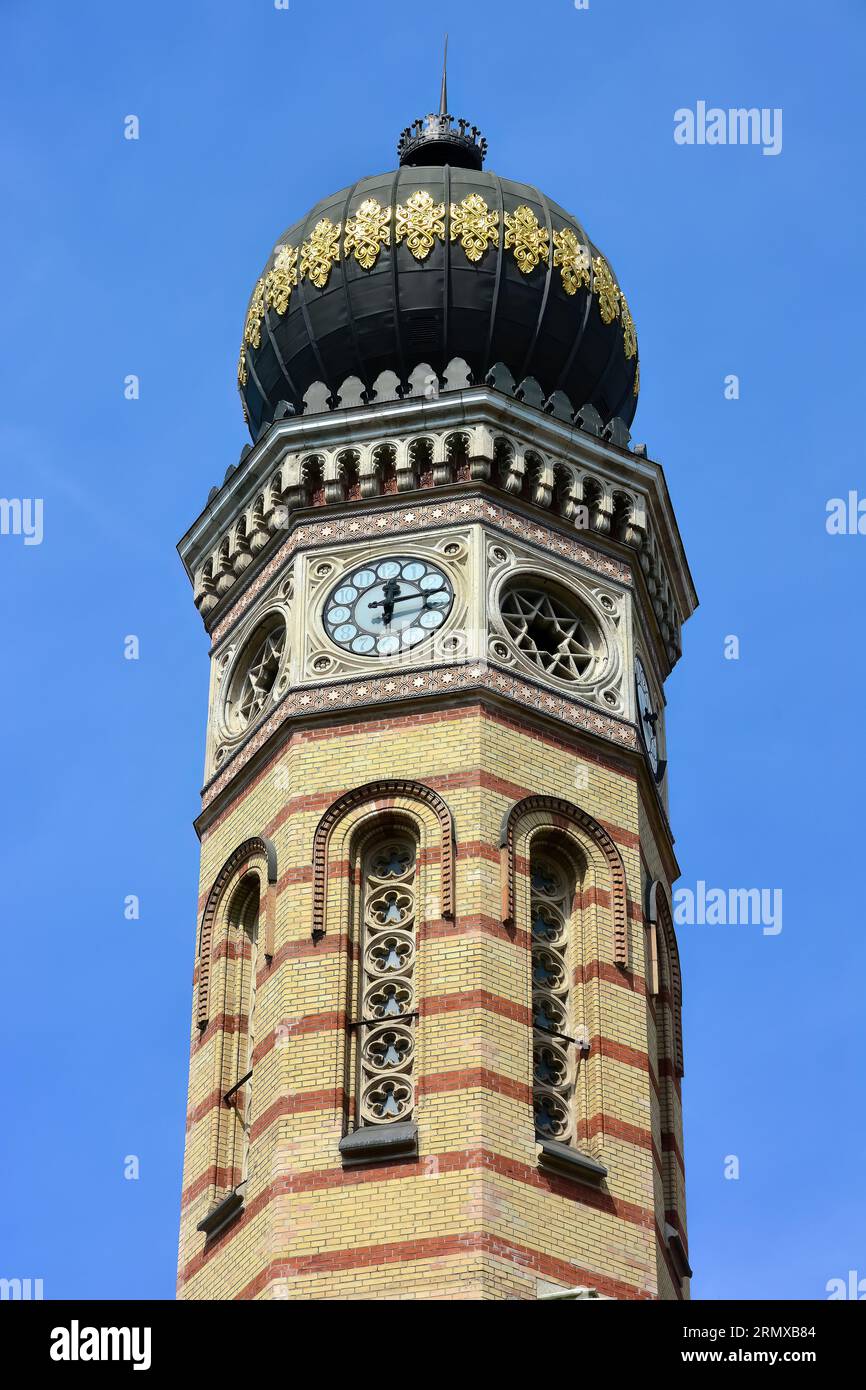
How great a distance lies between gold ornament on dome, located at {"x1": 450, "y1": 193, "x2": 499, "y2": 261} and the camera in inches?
1404

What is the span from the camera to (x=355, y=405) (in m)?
35.1

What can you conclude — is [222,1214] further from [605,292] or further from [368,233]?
[605,292]

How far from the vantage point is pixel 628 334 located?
3694 cm

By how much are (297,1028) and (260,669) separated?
510 centimetres

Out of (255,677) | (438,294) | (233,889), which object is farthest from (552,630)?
(233,889)

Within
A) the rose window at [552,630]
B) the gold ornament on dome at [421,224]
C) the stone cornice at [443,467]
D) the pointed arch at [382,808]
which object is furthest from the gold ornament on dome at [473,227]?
the pointed arch at [382,808]

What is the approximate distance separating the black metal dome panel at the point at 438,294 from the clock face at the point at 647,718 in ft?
10.8

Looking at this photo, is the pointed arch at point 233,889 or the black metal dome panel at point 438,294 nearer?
the pointed arch at point 233,889

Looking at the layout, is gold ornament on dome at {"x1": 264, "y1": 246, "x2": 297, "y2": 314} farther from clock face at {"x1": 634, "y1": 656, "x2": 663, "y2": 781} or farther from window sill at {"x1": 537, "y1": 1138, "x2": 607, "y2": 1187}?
window sill at {"x1": 537, "y1": 1138, "x2": 607, "y2": 1187}

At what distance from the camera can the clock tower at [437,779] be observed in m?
30.1

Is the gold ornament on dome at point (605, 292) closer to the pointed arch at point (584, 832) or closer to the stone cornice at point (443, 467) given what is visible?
the stone cornice at point (443, 467)

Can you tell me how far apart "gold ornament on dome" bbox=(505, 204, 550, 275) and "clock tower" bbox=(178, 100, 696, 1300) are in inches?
1.6

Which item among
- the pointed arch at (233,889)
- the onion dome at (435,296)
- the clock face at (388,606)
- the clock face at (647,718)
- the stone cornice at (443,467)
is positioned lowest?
the pointed arch at (233,889)
